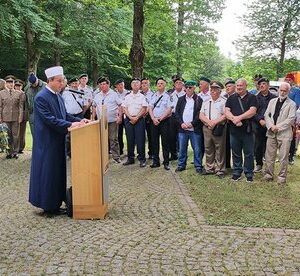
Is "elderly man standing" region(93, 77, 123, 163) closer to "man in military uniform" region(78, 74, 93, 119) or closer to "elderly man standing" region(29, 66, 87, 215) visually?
"man in military uniform" region(78, 74, 93, 119)

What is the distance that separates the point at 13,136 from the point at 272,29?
22331 mm

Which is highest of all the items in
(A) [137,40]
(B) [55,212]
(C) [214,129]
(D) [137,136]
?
(A) [137,40]

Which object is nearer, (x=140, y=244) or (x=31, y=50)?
(x=140, y=244)

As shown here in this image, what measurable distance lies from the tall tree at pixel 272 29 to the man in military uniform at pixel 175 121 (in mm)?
19369

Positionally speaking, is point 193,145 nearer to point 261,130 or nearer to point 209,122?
point 209,122

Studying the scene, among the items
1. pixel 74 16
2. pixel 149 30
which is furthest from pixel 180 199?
pixel 74 16

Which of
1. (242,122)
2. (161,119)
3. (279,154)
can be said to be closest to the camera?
(279,154)

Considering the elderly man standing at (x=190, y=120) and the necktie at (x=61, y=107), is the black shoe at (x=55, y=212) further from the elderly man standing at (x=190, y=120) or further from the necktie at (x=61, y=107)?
the elderly man standing at (x=190, y=120)

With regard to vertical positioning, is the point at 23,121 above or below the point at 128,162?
above

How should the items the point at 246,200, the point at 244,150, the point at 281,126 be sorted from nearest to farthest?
the point at 246,200 < the point at 281,126 < the point at 244,150

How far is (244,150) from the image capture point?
9.65 meters

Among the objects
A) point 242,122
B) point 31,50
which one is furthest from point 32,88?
point 31,50

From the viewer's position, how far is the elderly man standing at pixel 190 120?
10320 millimetres

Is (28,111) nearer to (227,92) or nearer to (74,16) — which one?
(227,92)
